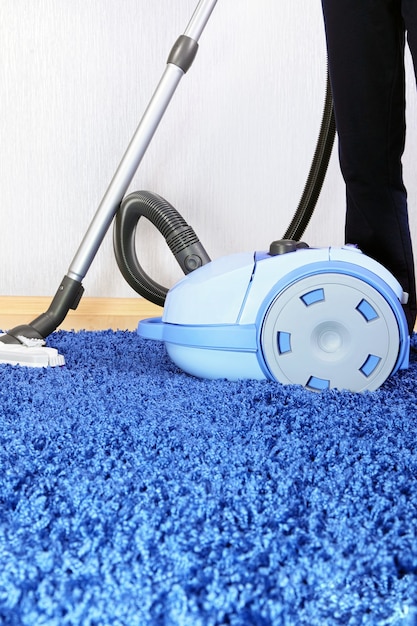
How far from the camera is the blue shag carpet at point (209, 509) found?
404 mm

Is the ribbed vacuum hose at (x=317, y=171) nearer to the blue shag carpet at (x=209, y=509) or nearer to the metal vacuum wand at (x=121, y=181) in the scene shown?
the metal vacuum wand at (x=121, y=181)

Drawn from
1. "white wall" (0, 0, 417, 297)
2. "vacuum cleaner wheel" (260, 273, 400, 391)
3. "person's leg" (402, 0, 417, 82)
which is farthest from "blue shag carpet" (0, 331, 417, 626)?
"white wall" (0, 0, 417, 297)

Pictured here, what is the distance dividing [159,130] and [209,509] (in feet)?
3.95

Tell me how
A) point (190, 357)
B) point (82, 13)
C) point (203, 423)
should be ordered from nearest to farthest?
point (203, 423)
point (190, 357)
point (82, 13)

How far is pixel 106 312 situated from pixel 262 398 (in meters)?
0.84

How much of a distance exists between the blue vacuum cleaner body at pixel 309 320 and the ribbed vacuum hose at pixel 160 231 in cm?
30

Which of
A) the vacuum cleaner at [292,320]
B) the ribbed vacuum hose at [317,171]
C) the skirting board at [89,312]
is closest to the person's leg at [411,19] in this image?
the vacuum cleaner at [292,320]

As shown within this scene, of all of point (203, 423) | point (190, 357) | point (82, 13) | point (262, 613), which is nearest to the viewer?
point (262, 613)

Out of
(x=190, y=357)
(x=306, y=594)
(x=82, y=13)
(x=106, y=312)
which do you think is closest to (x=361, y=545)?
(x=306, y=594)

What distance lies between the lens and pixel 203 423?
0.73m

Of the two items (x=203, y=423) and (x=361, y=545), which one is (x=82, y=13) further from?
(x=361, y=545)

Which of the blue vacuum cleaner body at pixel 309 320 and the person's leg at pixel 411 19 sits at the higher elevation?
the person's leg at pixel 411 19

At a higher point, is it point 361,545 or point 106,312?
point 361,545

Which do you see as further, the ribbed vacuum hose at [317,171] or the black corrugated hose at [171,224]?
the ribbed vacuum hose at [317,171]
